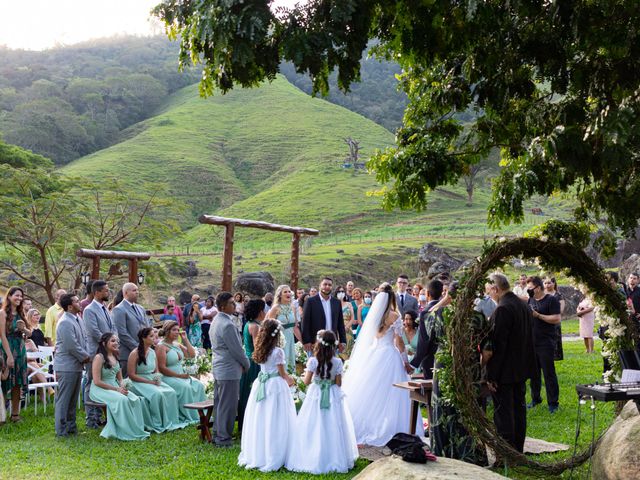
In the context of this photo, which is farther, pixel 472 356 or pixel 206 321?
pixel 206 321

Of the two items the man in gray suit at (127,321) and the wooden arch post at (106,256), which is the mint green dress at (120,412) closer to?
the man in gray suit at (127,321)

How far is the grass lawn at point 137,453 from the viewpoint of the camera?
8828 millimetres

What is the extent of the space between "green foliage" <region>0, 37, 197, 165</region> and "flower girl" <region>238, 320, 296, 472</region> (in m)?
80.9

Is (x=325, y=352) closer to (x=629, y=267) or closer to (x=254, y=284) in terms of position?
(x=629, y=267)

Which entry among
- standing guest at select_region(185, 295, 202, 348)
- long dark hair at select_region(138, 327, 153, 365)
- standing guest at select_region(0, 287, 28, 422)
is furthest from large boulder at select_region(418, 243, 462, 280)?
standing guest at select_region(0, 287, 28, 422)

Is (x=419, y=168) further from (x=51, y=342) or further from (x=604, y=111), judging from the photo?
(x=51, y=342)

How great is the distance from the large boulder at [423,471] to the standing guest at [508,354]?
2.52m

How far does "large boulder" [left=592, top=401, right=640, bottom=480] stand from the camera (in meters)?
6.90

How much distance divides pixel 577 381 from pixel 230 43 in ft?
37.8

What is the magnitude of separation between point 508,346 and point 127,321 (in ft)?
21.5

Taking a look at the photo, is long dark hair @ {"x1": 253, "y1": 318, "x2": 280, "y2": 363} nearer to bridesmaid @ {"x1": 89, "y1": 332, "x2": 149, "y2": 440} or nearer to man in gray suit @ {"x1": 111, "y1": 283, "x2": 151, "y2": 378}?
bridesmaid @ {"x1": 89, "y1": 332, "x2": 149, "y2": 440}

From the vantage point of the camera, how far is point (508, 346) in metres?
8.59

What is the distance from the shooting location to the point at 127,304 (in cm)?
1239

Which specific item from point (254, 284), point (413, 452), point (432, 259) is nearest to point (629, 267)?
point (432, 259)
